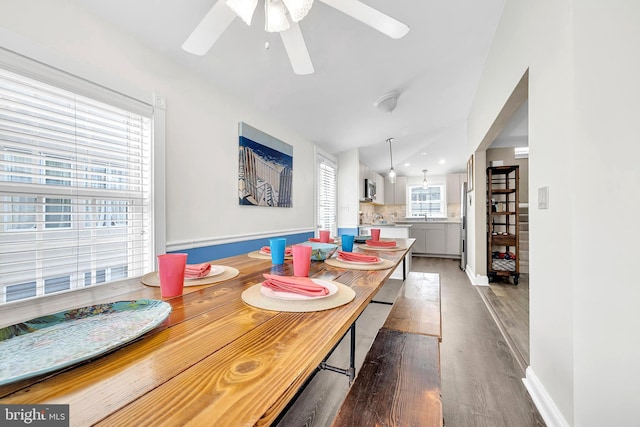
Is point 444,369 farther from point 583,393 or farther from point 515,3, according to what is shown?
point 515,3

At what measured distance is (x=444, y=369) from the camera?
1876 mm

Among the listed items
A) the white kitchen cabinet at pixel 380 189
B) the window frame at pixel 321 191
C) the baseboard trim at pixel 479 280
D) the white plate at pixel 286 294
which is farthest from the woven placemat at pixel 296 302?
the white kitchen cabinet at pixel 380 189

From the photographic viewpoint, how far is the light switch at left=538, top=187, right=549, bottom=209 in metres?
1.39

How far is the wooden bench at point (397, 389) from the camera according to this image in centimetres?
81

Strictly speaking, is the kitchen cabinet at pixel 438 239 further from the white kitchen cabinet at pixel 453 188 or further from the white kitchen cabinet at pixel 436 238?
the white kitchen cabinet at pixel 453 188

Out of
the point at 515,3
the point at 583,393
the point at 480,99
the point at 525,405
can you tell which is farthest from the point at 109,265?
the point at 480,99

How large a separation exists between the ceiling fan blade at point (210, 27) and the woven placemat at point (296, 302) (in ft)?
4.31

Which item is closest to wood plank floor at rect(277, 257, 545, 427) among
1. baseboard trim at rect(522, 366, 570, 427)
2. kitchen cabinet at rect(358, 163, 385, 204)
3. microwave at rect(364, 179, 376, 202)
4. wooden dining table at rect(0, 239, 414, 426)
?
baseboard trim at rect(522, 366, 570, 427)

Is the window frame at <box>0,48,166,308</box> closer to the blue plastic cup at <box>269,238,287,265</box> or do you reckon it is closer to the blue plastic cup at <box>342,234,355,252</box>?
the blue plastic cup at <box>269,238,287,265</box>

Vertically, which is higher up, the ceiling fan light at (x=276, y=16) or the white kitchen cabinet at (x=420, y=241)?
the ceiling fan light at (x=276, y=16)

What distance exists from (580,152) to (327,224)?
379cm

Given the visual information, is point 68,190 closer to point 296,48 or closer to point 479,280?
point 296,48

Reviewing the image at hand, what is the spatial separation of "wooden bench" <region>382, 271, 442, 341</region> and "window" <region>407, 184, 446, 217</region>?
17.4ft

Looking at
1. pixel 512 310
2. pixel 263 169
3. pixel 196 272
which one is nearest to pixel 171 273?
pixel 196 272
